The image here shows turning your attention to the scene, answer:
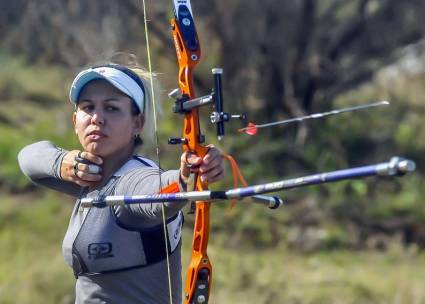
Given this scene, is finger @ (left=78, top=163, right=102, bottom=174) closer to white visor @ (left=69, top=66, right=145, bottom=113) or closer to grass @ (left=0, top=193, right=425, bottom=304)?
white visor @ (left=69, top=66, right=145, bottom=113)

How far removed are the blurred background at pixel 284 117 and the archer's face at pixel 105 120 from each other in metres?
5.33

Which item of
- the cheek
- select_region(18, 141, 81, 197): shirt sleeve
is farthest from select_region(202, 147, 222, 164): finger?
select_region(18, 141, 81, 197): shirt sleeve

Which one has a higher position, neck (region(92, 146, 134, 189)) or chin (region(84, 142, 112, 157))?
chin (region(84, 142, 112, 157))

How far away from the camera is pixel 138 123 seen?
11.6 ft

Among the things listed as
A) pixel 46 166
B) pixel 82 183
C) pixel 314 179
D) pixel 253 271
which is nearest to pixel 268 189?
pixel 314 179

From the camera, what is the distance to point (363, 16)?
36.4ft

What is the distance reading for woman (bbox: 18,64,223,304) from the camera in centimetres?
327

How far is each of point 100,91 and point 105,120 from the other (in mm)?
106

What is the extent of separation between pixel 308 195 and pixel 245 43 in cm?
157

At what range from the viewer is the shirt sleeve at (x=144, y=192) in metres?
3.11

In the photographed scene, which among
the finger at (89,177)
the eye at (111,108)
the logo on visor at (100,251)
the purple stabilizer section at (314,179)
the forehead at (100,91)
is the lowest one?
the purple stabilizer section at (314,179)

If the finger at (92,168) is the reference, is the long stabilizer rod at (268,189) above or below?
below

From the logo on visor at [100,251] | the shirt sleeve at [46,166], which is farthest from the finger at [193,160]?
the shirt sleeve at [46,166]

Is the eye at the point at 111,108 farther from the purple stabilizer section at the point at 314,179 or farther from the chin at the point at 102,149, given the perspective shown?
the purple stabilizer section at the point at 314,179
